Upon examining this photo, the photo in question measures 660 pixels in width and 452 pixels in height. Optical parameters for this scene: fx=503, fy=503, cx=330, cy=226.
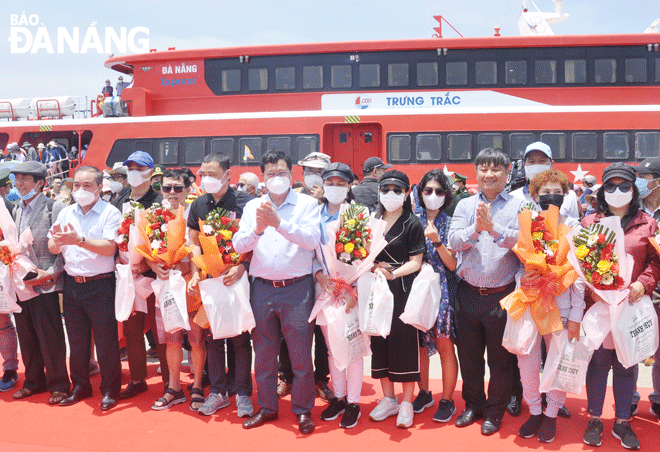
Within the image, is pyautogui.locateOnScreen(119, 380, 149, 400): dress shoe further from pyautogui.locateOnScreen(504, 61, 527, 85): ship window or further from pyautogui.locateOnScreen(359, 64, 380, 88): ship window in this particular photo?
pyautogui.locateOnScreen(504, 61, 527, 85): ship window

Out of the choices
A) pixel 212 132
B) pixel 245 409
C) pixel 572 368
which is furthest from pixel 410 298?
pixel 212 132

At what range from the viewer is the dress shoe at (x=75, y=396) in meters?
4.17

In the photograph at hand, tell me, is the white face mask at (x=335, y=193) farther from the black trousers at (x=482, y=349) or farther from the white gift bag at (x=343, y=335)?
the black trousers at (x=482, y=349)

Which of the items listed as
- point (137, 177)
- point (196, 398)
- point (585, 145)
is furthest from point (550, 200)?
point (585, 145)

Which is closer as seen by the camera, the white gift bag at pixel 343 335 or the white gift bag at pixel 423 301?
the white gift bag at pixel 423 301

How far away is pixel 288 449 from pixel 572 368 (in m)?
1.95

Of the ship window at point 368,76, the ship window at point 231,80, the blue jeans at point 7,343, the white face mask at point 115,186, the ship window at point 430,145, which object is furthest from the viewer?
the ship window at point 231,80

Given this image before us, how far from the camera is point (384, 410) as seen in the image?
380 cm

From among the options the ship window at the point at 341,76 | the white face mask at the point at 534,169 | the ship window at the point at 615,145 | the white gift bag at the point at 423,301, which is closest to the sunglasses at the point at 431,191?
the white gift bag at the point at 423,301

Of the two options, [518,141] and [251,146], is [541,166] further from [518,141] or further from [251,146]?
[251,146]

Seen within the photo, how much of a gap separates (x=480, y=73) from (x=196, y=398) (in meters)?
11.1

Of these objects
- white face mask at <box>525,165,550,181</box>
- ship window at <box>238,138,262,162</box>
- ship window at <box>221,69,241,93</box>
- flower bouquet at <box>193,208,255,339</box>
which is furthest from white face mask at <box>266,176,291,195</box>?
ship window at <box>221,69,241,93</box>

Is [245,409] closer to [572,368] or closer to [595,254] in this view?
[572,368]

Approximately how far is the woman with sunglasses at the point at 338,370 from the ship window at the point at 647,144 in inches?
403
